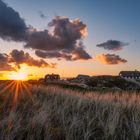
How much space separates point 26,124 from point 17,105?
→ 9.49 feet

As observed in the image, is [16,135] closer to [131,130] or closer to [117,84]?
[131,130]

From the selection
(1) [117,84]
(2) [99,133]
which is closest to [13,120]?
(2) [99,133]

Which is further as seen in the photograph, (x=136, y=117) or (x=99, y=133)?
(x=136, y=117)

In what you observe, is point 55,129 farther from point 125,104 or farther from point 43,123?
point 125,104

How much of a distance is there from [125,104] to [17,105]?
4272 mm

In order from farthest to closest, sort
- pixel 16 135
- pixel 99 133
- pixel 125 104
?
pixel 125 104 < pixel 99 133 < pixel 16 135

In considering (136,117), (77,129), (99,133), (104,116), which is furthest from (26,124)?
(136,117)

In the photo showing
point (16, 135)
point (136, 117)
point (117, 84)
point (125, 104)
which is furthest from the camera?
point (117, 84)

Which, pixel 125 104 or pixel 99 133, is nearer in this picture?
pixel 99 133

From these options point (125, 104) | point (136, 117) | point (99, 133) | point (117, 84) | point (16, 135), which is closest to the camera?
point (16, 135)

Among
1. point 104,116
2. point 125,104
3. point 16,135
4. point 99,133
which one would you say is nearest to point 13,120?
point 16,135

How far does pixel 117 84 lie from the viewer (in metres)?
39.8

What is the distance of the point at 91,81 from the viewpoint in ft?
134

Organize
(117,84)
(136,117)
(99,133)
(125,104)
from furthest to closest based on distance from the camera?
(117,84), (125,104), (136,117), (99,133)
